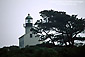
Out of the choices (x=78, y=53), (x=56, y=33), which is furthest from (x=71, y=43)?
(x=78, y=53)

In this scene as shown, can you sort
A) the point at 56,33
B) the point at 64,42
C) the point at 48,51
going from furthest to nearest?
the point at 56,33 → the point at 64,42 → the point at 48,51

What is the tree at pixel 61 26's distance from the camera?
32016 mm

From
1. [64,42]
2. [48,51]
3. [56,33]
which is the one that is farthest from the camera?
[56,33]

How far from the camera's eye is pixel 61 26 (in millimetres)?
32719

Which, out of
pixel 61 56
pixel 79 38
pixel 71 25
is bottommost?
pixel 61 56

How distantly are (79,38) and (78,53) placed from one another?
528 inches

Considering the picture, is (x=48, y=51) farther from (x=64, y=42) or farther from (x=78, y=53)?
(x=64, y=42)

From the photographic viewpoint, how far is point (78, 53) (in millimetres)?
19766

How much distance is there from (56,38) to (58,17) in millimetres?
4145

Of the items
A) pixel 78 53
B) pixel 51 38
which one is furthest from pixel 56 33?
pixel 78 53

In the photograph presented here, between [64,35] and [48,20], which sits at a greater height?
[48,20]

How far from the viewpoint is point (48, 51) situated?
18.8 m

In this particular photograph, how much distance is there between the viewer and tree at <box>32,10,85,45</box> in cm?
3202

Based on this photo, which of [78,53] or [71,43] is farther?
[71,43]
